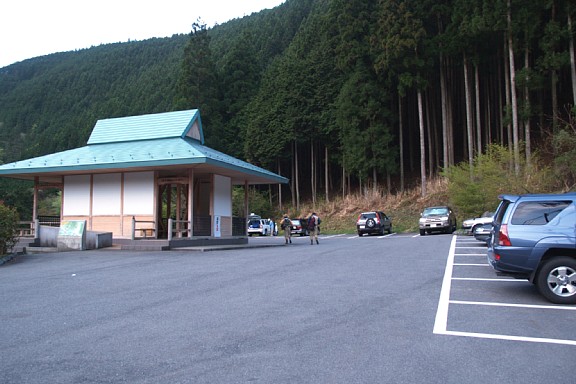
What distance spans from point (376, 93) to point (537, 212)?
1289 inches

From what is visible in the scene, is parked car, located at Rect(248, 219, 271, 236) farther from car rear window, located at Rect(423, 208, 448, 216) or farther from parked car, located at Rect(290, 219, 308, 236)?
car rear window, located at Rect(423, 208, 448, 216)

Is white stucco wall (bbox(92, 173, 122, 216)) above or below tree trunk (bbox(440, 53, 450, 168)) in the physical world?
below

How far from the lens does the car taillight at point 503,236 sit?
7785 mm

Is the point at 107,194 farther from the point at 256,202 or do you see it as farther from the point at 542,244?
the point at 256,202

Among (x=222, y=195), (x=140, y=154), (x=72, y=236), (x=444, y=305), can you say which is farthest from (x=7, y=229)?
(x=444, y=305)

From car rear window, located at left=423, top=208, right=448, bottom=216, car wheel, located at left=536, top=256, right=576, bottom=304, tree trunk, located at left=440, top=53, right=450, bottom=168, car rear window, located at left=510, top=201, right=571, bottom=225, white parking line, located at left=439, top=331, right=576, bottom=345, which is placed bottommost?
white parking line, located at left=439, top=331, right=576, bottom=345

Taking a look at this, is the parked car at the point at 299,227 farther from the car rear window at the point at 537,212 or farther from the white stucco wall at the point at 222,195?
the car rear window at the point at 537,212

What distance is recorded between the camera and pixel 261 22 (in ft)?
275

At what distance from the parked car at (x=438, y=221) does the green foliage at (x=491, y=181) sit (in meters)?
0.96

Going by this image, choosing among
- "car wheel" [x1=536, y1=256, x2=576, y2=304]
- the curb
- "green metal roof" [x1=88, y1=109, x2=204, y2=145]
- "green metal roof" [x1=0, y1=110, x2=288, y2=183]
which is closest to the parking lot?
"car wheel" [x1=536, y1=256, x2=576, y2=304]

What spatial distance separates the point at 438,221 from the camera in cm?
2769

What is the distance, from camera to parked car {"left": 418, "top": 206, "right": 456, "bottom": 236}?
27.7 metres

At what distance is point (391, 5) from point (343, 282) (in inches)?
1224

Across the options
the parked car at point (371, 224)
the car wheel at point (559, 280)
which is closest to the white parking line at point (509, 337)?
the car wheel at point (559, 280)
